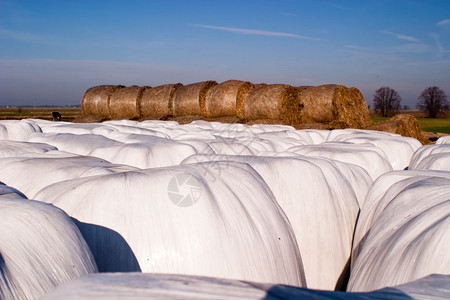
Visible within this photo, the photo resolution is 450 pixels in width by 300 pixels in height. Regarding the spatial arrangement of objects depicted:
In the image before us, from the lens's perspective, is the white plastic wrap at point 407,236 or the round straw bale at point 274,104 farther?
the round straw bale at point 274,104

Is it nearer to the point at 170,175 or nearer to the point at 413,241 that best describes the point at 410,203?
the point at 413,241

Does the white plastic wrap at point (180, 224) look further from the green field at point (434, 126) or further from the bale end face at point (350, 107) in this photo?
the green field at point (434, 126)

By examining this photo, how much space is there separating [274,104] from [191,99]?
3.25 meters

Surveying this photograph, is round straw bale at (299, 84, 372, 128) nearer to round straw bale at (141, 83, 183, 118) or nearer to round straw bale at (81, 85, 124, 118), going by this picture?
round straw bale at (141, 83, 183, 118)

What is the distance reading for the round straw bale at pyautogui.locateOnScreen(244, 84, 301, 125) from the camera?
10.6 metres

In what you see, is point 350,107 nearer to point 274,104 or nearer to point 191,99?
point 274,104

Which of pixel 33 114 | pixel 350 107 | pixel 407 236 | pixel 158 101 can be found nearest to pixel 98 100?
pixel 158 101

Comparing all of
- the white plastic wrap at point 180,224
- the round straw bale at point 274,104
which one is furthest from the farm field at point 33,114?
the white plastic wrap at point 180,224

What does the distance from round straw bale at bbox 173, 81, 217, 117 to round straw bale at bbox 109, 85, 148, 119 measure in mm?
1734

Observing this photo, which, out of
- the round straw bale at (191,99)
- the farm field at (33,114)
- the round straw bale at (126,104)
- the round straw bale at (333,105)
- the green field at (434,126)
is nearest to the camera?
the round straw bale at (333,105)

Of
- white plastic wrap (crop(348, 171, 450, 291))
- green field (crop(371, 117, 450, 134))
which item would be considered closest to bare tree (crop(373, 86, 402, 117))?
green field (crop(371, 117, 450, 134))

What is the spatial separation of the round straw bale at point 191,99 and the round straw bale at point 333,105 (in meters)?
3.28

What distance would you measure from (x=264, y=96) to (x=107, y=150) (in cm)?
809

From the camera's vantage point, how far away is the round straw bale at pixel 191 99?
1262 centimetres
